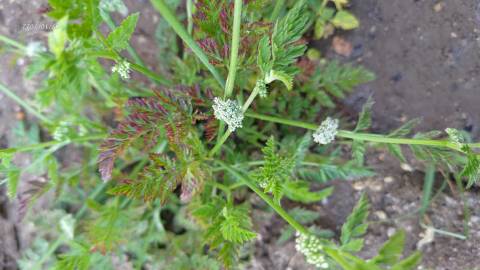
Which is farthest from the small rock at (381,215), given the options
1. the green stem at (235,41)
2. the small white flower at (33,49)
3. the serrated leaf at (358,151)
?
the small white flower at (33,49)

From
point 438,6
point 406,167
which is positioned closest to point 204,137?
point 406,167

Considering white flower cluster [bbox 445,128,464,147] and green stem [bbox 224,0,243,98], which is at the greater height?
green stem [bbox 224,0,243,98]

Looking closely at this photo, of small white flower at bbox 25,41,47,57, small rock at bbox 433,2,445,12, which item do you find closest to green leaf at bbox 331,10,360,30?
small rock at bbox 433,2,445,12

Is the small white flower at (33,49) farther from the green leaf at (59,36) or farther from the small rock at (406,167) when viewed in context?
the small rock at (406,167)

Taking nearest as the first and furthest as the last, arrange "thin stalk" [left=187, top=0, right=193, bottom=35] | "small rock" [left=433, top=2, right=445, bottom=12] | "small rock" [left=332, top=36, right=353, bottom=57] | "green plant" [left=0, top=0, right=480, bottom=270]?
"green plant" [left=0, top=0, right=480, bottom=270], "thin stalk" [left=187, top=0, right=193, bottom=35], "small rock" [left=433, top=2, right=445, bottom=12], "small rock" [left=332, top=36, right=353, bottom=57]

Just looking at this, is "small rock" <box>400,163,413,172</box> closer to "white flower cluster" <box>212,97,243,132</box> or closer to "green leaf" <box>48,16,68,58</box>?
"white flower cluster" <box>212,97,243,132</box>

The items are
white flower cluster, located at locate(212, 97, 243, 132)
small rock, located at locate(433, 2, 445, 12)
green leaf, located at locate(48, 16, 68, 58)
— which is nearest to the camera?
green leaf, located at locate(48, 16, 68, 58)
